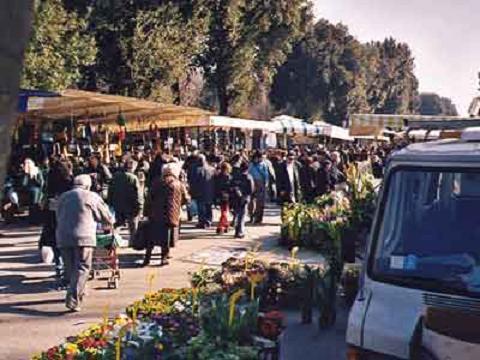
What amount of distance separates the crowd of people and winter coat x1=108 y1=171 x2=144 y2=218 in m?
0.02

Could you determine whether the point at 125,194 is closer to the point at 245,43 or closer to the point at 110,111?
the point at 110,111

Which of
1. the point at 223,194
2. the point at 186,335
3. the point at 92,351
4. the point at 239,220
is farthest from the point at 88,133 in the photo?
the point at 92,351

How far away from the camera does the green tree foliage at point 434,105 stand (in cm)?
14738

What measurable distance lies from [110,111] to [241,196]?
20.7 ft

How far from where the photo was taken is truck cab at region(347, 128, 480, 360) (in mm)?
4172

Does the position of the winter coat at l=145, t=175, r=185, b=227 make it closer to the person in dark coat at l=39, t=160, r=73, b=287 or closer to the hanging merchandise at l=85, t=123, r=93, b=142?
the person in dark coat at l=39, t=160, r=73, b=287

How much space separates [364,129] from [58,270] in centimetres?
835

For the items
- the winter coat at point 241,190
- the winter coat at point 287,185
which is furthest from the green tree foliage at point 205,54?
the winter coat at point 287,185

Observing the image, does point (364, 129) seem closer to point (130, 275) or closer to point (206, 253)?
point (206, 253)

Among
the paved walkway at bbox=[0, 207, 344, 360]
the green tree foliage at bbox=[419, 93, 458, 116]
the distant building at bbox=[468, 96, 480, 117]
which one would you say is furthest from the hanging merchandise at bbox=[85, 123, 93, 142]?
the green tree foliage at bbox=[419, 93, 458, 116]

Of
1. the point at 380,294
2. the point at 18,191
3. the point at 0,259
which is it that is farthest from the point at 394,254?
the point at 18,191

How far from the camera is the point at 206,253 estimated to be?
44.7ft

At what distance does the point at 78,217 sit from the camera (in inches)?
366

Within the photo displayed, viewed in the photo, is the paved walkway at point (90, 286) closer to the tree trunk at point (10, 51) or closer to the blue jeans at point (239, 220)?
the blue jeans at point (239, 220)
